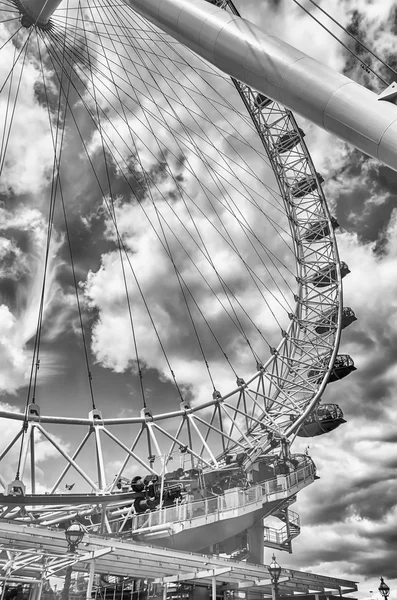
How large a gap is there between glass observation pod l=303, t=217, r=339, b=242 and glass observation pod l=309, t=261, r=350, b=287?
123 inches

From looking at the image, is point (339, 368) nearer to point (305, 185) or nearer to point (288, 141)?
point (305, 185)

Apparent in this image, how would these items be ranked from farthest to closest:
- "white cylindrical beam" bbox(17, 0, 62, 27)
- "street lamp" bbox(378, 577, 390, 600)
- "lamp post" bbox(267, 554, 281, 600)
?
"street lamp" bbox(378, 577, 390, 600) → "lamp post" bbox(267, 554, 281, 600) → "white cylindrical beam" bbox(17, 0, 62, 27)

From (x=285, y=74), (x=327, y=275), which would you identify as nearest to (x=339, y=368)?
(x=327, y=275)

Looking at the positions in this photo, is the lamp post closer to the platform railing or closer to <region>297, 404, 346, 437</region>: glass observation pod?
the platform railing

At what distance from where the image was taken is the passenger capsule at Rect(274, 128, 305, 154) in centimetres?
5084

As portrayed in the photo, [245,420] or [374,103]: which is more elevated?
[245,420]

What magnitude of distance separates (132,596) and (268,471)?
18.0m

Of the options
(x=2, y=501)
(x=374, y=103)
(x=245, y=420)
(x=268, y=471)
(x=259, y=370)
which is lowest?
(x=2, y=501)

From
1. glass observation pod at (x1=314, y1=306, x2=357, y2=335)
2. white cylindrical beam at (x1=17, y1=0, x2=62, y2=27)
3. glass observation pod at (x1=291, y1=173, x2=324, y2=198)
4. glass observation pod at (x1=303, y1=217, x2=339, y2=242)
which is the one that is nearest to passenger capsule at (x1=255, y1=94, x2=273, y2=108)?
glass observation pod at (x1=291, y1=173, x2=324, y2=198)

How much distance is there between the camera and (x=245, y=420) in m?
45.9

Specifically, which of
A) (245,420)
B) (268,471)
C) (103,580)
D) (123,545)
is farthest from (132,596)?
(245,420)

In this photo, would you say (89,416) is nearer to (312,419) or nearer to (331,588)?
(331,588)

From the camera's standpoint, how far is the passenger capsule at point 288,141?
5084 centimetres

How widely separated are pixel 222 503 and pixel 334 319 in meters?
24.8
